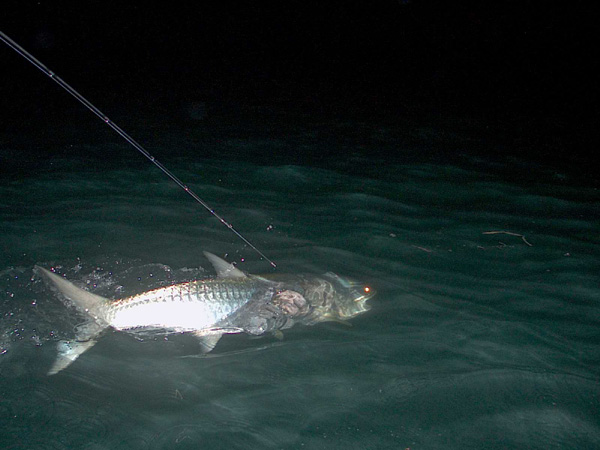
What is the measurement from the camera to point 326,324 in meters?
4.59

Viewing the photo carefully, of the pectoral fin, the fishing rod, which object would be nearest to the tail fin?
the pectoral fin

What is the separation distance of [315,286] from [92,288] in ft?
7.77

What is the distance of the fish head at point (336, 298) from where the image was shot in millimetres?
4672

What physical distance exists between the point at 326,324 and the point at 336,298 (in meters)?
0.31

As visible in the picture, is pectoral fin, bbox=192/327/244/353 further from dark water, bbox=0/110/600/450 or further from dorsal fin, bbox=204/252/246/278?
dorsal fin, bbox=204/252/246/278

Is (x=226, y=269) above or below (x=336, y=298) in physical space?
above

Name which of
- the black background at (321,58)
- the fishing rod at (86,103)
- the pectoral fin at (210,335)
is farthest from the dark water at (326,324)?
the black background at (321,58)

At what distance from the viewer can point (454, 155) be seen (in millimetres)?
11445

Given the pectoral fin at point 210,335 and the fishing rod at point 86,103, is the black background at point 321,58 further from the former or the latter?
the pectoral fin at point 210,335

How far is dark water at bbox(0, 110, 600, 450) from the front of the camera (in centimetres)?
329

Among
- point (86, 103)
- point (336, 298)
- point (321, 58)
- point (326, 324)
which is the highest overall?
point (321, 58)

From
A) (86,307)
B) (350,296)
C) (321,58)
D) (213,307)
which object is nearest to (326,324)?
(350,296)

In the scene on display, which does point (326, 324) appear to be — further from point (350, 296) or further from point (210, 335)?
point (210, 335)

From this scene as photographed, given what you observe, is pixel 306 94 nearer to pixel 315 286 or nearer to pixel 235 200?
pixel 235 200
